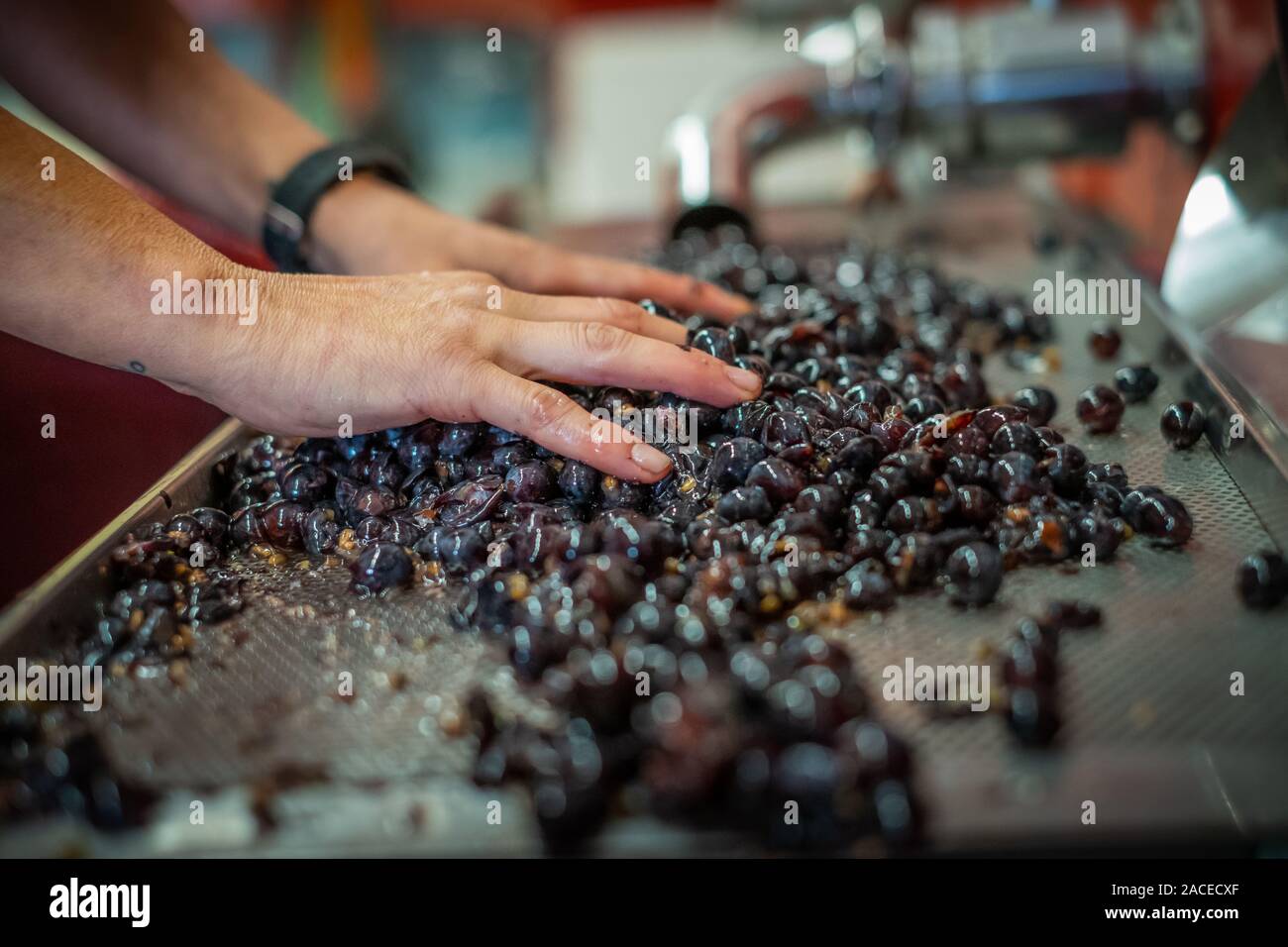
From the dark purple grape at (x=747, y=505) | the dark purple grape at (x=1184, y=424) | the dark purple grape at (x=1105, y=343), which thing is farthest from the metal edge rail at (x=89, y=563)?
the dark purple grape at (x=1105, y=343)

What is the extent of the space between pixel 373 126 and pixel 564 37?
1776 mm

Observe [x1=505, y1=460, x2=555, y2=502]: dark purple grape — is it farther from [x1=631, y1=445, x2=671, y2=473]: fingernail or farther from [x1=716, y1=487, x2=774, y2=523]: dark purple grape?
[x1=716, y1=487, x2=774, y2=523]: dark purple grape

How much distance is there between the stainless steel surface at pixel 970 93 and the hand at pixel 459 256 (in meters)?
0.91

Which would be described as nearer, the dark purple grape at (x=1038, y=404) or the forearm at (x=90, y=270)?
the forearm at (x=90, y=270)

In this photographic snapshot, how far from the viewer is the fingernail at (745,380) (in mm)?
1505

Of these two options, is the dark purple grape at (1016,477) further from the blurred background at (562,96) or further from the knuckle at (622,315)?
the blurred background at (562,96)

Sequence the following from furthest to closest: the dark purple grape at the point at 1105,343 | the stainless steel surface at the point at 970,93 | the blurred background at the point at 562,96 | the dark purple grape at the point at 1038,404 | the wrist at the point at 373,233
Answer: the blurred background at the point at 562,96, the stainless steel surface at the point at 970,93, the wrist at the point at 373,233, the dark purple grape at the point at 1105,343, the dark purple grape at the point at 1038,404

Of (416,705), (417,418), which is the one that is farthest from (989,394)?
(416,705)

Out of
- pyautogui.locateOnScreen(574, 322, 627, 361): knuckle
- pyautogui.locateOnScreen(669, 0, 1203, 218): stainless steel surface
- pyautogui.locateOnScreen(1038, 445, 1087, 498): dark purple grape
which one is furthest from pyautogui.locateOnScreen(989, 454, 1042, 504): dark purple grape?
pyautogui.locateOnScreen(669, 0, 1203, 218): stainless steel surface

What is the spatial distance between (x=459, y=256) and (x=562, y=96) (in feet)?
18.9

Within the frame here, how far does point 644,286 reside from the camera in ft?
6.75

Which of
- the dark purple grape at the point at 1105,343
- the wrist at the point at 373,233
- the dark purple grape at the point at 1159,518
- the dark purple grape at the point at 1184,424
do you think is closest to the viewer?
the dark purple grape at the point at 1159,518

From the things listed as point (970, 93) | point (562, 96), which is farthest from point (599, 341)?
point (562, 96)
